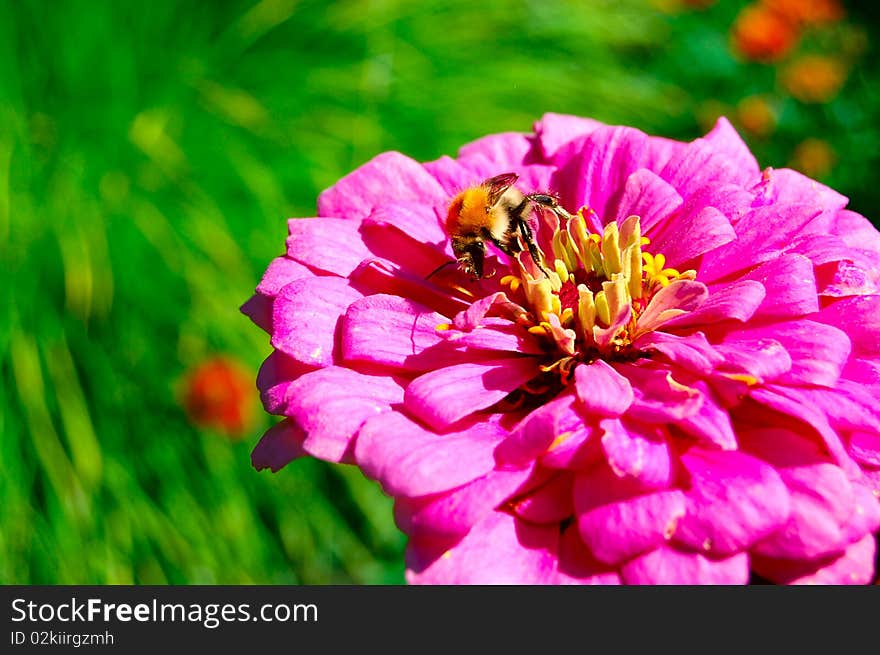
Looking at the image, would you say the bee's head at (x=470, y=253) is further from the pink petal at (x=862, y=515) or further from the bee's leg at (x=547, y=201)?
the pink petal at (x=862, y=515)

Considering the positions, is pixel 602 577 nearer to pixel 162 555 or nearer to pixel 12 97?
pixel 162 555

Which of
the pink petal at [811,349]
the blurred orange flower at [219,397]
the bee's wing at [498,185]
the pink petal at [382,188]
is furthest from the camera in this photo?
the blurred orange flower at [219,397]

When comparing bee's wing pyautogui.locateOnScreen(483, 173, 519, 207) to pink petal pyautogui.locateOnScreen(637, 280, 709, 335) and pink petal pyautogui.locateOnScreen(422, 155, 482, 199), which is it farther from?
pink petal pyautogui.locateOnScreen(637, 280, 709, 335)

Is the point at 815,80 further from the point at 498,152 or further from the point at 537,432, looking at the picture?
the point at 537,432

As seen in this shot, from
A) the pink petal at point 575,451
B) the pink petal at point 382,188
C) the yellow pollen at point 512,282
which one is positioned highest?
the pink petal at point 382,188

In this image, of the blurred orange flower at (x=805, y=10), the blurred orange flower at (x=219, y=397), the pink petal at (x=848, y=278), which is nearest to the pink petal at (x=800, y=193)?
the pink petal at (x=848, y=278)

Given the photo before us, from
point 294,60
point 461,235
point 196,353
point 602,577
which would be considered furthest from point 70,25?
point 602,577

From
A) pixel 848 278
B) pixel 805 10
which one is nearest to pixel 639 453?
pixel 848 278
